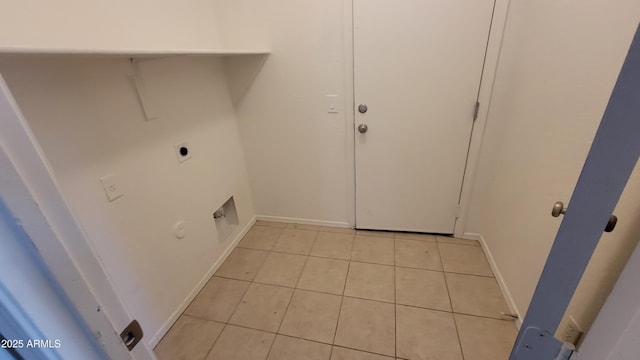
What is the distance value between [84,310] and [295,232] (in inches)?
77.6

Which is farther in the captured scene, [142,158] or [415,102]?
[415,102]

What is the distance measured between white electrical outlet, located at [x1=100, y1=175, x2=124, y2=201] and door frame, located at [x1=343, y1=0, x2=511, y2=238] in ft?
4.71

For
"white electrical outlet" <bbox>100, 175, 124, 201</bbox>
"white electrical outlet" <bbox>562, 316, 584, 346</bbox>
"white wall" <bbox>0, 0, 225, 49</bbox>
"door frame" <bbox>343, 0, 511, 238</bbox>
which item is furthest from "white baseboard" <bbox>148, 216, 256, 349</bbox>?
"white electrical outlet" <bbox>562, 316, 584, 346</bbox>

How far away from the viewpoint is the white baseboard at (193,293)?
1492 millimetres

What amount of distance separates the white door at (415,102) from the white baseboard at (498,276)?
197 millimetres

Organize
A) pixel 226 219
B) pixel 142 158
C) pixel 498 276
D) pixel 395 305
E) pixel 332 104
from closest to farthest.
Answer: pixel 142 158 → pixel 395 305 → pixel 498 276 → pixel 332 104 → pixel 226 219

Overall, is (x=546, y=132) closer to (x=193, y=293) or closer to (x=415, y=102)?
(x=415, y=102)

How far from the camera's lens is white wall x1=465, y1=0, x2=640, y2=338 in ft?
2.84

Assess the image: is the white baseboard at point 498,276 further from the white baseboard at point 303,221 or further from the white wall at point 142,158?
the white wall at point 142,158

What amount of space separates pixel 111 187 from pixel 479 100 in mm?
2108

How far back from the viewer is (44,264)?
0.38 metres

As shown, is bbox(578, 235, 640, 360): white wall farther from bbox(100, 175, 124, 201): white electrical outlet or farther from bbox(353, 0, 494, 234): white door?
bbox(100, 175, 124, 201): white electrical outlet

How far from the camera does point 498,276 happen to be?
1.73 metres

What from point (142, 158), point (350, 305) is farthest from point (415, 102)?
point (142, 158)
